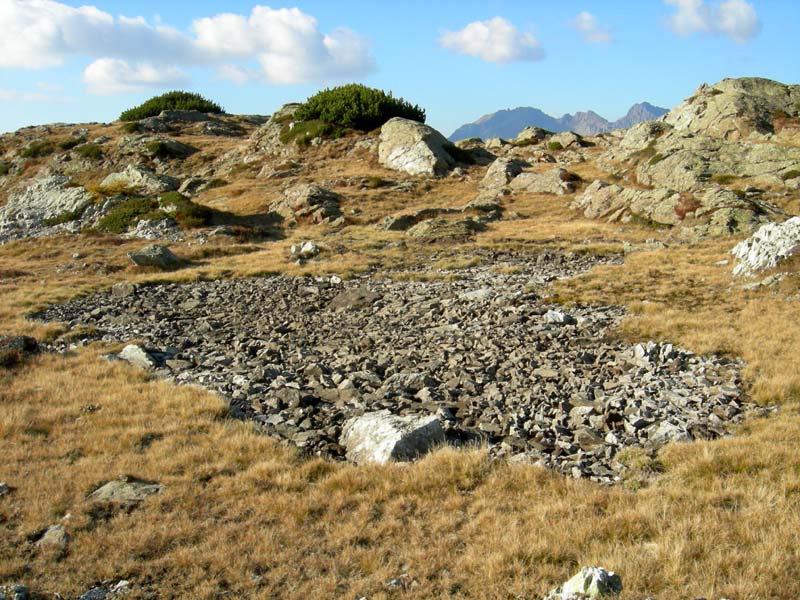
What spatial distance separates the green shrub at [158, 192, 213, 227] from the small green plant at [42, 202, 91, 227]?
8.65 metres

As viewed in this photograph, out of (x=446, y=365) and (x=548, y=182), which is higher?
(x=548, y=182)

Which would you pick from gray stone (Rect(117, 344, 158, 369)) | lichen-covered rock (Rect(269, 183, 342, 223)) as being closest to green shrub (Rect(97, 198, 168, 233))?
lichen-covered rock (Rect(269, 183, 342, 223))

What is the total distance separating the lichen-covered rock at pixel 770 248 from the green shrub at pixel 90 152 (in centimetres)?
6186

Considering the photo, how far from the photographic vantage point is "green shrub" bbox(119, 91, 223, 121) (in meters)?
79.7

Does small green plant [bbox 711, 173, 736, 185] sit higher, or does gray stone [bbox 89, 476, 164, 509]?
small green plant [bbox 711, 173, 736, 185]

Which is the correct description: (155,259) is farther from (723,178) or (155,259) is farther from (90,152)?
(90,152)

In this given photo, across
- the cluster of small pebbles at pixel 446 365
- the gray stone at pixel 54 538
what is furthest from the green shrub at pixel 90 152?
the gray stone at pixel 54 538

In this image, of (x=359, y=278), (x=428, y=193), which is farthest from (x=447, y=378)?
(x=428, y=193)

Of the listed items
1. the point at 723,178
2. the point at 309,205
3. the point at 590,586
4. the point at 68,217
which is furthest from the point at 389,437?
the point at 68,217

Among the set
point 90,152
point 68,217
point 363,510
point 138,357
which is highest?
point 90,152

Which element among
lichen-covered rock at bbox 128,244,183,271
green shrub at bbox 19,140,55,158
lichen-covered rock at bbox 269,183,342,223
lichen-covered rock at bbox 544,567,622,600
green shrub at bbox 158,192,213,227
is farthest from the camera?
green shrub at bbox 19,140,55,158

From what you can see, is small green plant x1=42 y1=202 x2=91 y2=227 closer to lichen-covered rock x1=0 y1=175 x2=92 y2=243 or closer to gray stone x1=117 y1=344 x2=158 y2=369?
lichen-covered rock x1=0 y1=175 x2=92 y2=243

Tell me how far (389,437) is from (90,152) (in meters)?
64.5

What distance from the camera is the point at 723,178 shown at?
38.7 m
